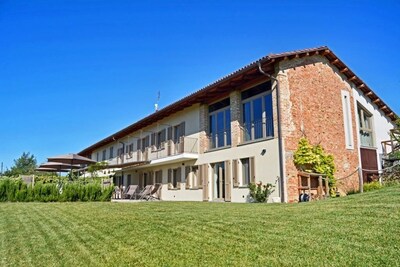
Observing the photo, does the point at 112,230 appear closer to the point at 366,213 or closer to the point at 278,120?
the point at 366,213

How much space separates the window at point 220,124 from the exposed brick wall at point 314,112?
13.5 feet

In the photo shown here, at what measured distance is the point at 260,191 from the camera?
14516 millimetres

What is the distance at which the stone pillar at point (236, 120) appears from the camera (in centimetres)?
1684

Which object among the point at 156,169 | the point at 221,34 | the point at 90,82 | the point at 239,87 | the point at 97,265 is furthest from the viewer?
the point at 156,169

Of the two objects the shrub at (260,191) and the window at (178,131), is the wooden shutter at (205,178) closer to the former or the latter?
the window at (178,131)

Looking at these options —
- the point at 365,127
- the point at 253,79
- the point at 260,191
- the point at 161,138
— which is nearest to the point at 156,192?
the point at 161,138

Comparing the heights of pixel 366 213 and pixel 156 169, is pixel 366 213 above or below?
below

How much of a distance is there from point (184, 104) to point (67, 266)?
16581mm

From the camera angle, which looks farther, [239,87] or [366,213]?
[239,87]

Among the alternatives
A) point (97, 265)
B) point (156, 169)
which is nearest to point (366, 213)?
point (97, 265)

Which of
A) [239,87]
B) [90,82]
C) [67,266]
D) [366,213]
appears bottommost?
[67,266]

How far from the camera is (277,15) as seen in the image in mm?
14008

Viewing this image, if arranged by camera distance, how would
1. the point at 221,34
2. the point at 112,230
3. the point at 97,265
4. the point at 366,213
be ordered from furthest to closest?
the point at 221,34 → the point at 112,230 → the point at 366,213 → the point at 97,265

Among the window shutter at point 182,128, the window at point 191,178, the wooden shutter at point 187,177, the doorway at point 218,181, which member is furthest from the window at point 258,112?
the window shutter at point 182,128
